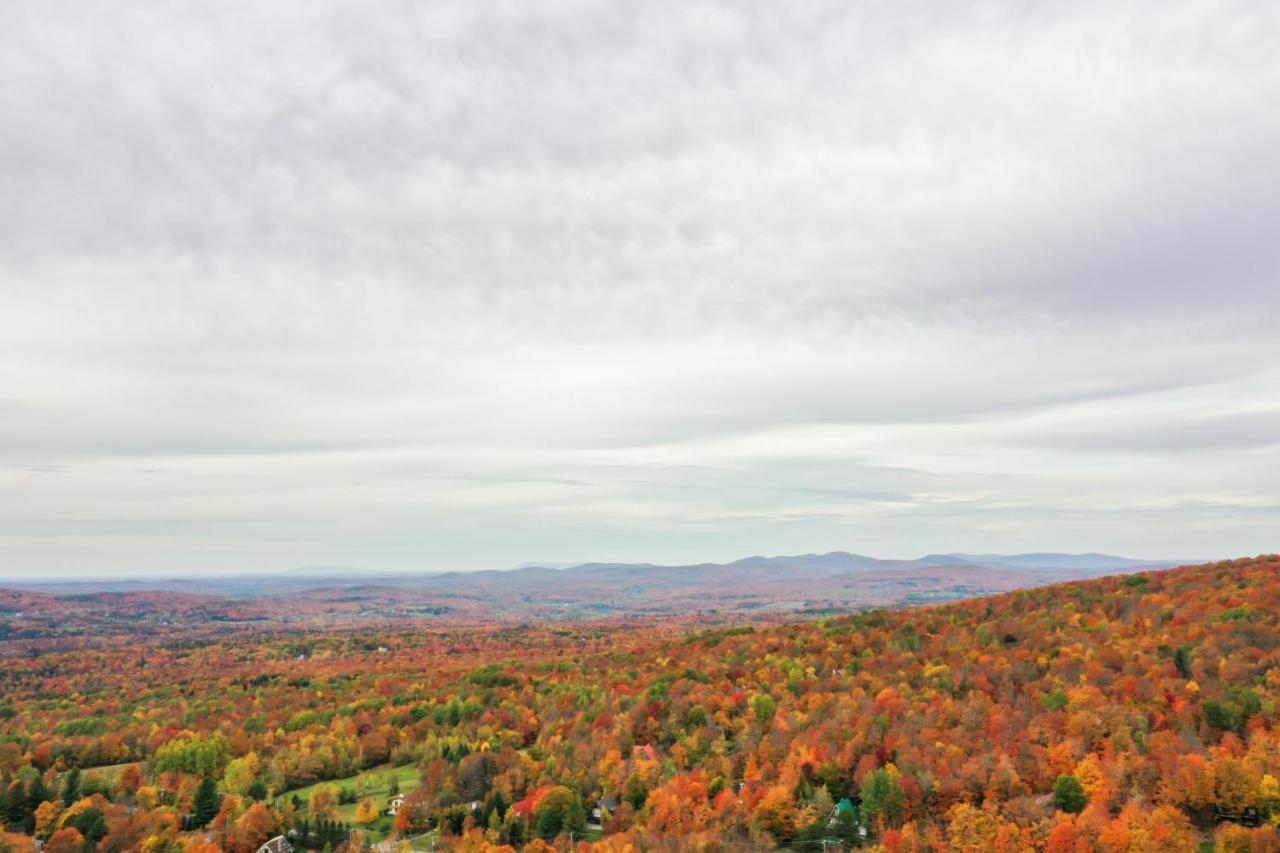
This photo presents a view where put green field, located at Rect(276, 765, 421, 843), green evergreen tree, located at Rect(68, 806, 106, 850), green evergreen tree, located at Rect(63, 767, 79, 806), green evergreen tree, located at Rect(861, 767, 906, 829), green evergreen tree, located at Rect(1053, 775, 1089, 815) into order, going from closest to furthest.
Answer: green evergreen tree, located at Rect(1053, 775, 1089, 815), green evergreen tree, located at Rect(861, 767, 906, 829), green evergreen tree, located at Rect(68, 806, 106, 850), green field, located at Rect(276, 765, 421, 843), green evergreen tree, located at Rect(63, 767, 79, 806)

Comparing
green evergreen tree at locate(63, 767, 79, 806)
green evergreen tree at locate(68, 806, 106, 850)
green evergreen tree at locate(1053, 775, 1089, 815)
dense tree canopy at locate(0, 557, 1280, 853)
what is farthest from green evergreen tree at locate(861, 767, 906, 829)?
green evergreen tree at locate(63, 767, 79, 806)

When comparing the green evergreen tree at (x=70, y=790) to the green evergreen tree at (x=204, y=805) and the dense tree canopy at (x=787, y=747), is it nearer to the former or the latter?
the dense tree canopy at (x=787, y=747)

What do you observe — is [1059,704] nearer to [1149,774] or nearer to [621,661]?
[1149,774]

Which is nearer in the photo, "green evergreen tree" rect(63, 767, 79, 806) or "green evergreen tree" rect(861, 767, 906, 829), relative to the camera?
"green evergreen tree" rect(861, 767, 906, 829)

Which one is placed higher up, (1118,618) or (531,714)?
(1118,618)

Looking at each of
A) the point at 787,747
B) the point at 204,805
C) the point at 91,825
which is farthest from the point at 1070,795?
the point at 91,825

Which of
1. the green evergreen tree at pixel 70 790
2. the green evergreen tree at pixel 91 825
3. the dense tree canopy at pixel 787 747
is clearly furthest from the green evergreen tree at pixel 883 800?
the green evergreen tree at pixel 70 790

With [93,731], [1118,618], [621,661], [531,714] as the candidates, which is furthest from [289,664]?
[1118,618]

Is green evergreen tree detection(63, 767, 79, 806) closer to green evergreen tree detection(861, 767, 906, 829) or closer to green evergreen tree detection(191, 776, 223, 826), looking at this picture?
green evergreen tree detection(191, 776, 223, 826)

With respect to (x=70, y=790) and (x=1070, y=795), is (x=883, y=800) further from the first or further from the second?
(x=70, y=790)
